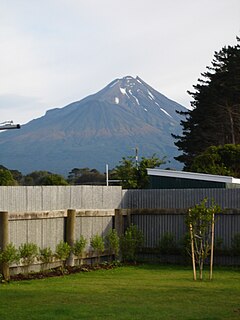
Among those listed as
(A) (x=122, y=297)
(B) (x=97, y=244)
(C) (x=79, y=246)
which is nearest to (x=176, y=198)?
(B) (x=97, y=244)

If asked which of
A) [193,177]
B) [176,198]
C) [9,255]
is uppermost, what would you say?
[193,177]

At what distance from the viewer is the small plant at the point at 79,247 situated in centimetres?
1914

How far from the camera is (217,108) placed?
51.2m

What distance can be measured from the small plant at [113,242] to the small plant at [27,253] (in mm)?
3901

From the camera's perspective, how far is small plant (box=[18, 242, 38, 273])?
16.9 meters

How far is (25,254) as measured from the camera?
55.5ft

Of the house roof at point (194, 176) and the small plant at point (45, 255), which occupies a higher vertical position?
the house roof at point (194, 176)

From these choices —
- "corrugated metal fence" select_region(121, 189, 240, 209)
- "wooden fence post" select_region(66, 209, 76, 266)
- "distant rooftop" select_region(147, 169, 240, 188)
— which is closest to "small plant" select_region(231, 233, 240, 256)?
"corrugated metal fence" select_region(121, 189, 240, 209)

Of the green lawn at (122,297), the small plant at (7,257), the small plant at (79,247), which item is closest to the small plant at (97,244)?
the small plant at (79,247)

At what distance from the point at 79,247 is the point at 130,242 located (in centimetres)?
243

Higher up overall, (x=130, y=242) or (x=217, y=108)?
(x=217, y=108)

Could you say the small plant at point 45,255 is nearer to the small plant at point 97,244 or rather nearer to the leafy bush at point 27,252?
the leafy bush at point 27,252

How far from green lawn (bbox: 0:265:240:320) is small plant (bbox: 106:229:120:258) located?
241cm

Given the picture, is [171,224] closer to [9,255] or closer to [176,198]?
[176,198]
